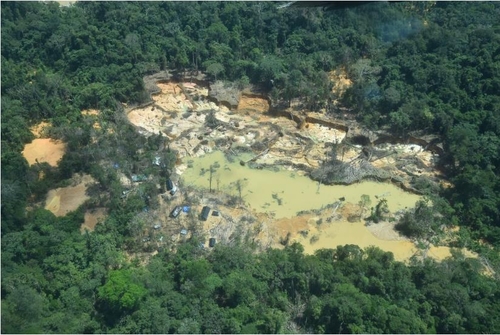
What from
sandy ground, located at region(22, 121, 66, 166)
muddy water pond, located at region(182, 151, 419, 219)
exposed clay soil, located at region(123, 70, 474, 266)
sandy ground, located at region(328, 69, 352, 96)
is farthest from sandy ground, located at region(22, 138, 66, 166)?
sandy ground, located at region(328, 69, 352, 96)

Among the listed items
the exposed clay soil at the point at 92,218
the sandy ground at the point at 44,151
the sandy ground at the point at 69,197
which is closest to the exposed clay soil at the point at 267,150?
the exposed clay soil at the point at 92,218

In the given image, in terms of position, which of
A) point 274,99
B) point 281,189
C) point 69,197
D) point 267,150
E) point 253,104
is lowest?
point 281,189

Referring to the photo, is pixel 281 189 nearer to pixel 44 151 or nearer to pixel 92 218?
pixel 92 218

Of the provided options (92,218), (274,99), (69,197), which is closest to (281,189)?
(274,99)

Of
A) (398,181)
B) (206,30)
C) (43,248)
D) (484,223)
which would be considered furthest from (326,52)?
(43,248)

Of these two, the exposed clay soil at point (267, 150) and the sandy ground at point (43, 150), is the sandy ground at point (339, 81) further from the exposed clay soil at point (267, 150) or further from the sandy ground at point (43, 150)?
the sandy ground at point (43, 150)
